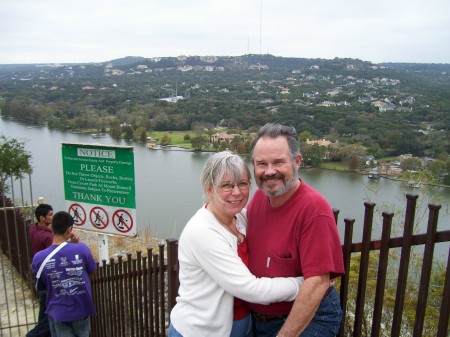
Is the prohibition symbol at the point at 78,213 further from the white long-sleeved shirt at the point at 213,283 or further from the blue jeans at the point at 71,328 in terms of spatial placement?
the white long-sleeved shirt at the point at 213,283

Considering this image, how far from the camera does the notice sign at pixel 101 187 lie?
296 cm

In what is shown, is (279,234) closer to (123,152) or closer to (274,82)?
(123,152)

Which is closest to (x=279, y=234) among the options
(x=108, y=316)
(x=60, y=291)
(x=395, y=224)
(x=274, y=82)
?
(x=60, y=291)

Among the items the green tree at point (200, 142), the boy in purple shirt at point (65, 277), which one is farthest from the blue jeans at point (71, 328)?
the green tree at point (200, 142)

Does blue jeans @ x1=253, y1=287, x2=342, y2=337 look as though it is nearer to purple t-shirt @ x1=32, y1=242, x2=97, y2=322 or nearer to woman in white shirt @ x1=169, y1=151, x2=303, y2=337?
woman in white shirt @ x1=169, y1=151, x2=303, y2=337

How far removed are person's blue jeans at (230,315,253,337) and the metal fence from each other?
15.2 inches

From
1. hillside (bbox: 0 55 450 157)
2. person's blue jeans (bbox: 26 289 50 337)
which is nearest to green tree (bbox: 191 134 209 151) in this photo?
hillside (bbox: 0 55 450 157)

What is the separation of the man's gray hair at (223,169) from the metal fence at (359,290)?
1.49 feet

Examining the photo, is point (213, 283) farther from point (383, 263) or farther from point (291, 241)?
point (383, 263)

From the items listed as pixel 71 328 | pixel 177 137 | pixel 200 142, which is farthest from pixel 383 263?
pixel 177 137

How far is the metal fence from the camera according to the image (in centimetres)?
133

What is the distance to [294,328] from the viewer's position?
1232 millimetres

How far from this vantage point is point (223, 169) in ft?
4.46

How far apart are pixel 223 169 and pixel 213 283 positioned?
38cm
